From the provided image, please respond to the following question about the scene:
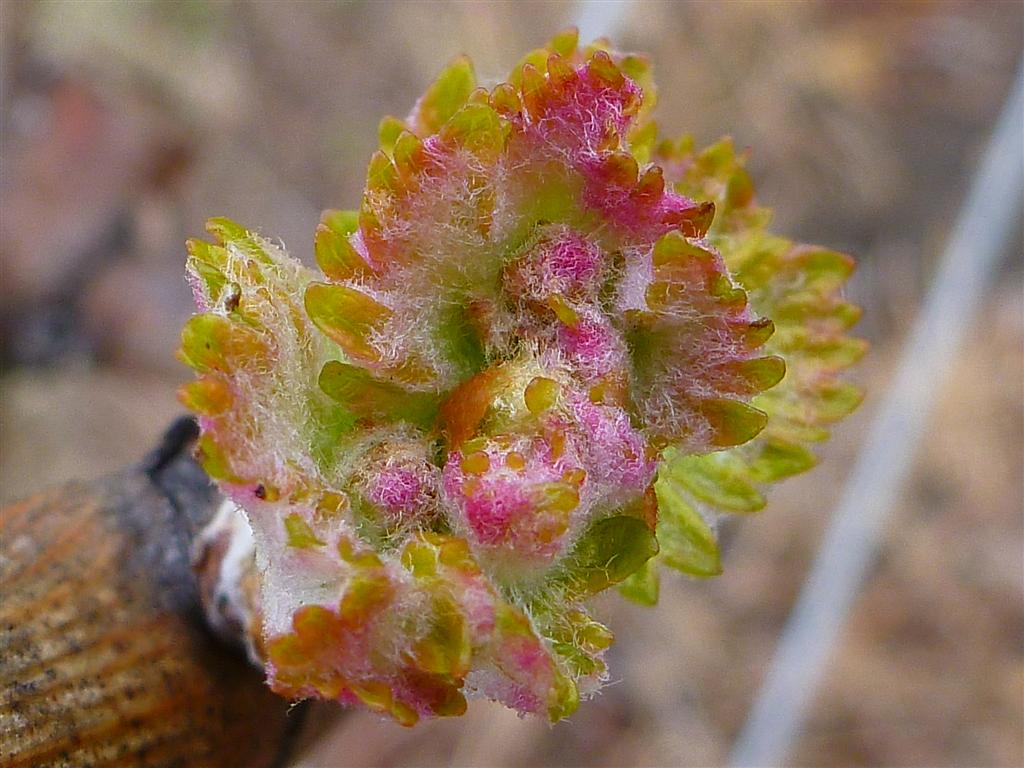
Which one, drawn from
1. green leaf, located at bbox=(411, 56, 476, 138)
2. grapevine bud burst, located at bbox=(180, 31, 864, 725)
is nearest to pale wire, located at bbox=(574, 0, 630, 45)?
green leaf, located at bbox=(411, 56, 476, 138)

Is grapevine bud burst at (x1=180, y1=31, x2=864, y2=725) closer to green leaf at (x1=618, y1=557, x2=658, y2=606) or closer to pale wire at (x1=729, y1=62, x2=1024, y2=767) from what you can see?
green leaf at (x1=618, y1=557, x2=658, y2=606)

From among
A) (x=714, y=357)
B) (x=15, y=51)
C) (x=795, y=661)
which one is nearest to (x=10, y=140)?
(x=15, y=51)

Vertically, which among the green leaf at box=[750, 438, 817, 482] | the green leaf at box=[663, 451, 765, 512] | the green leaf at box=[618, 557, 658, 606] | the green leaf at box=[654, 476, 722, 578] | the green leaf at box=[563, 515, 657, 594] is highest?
the green leaf at box=[750, 438, 817, 482]

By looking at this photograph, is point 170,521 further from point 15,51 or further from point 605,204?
point 15,51

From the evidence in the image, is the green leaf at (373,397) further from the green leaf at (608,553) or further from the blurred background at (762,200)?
the blurred background at (762,200)

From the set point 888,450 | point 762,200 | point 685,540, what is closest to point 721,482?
point 685,540

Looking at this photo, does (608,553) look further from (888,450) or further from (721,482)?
(888,450)
